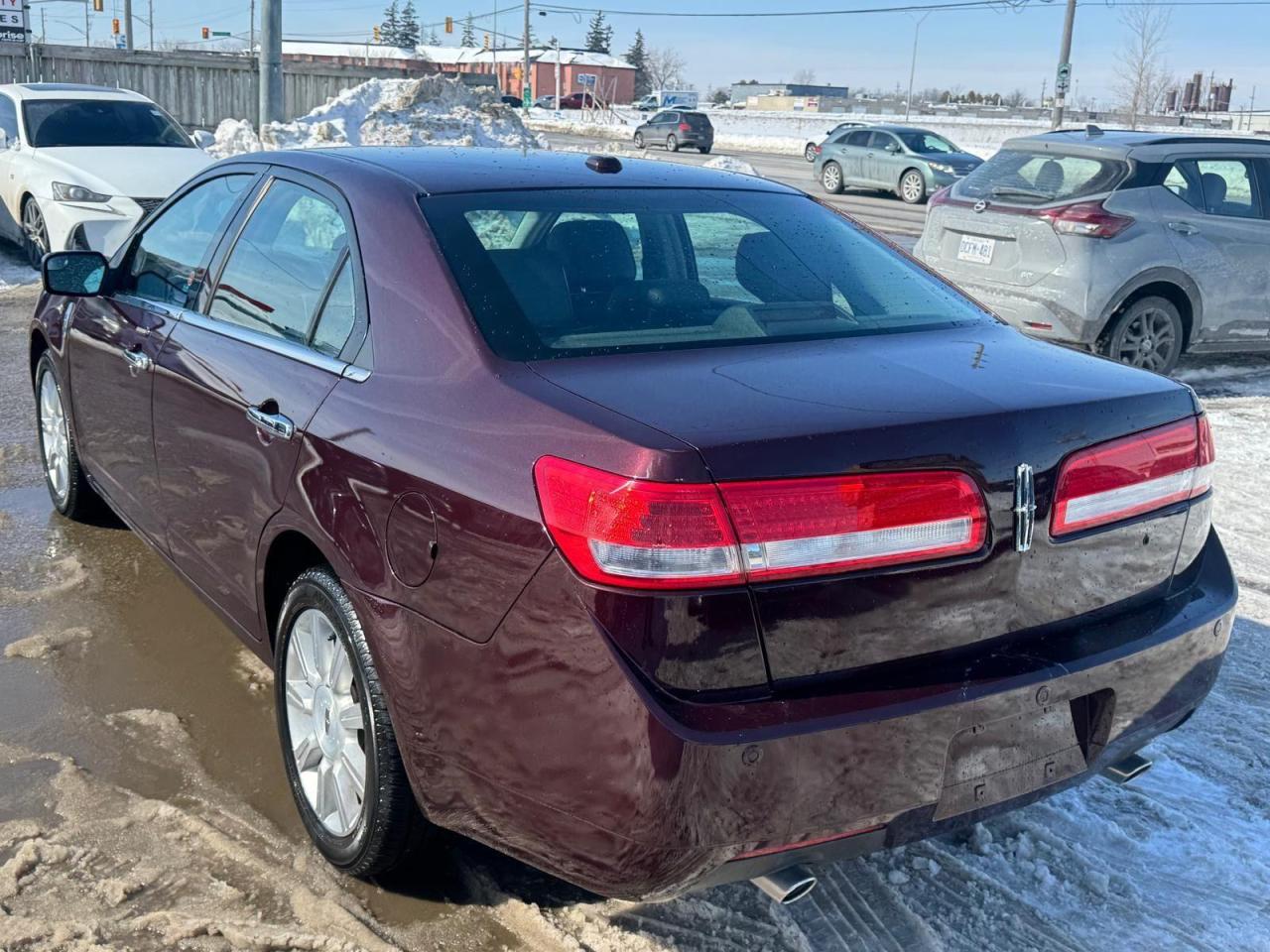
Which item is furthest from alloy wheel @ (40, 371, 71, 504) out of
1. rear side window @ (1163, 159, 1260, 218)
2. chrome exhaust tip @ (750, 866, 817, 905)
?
rear side window @ (1163, 159, 1260, 218)

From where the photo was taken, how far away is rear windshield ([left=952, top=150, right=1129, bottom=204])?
27.2 feet

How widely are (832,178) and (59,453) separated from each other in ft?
77.5

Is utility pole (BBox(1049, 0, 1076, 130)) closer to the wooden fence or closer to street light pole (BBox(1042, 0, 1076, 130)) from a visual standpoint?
street light pole (BBox(1042, 0, 1076, 130))

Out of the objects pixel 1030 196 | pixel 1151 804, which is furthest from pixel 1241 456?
pixel 1151 804

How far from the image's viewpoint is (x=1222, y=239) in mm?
8492

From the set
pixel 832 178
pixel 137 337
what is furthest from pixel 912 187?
pixel 137 337

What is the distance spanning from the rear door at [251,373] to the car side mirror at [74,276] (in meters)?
0.79

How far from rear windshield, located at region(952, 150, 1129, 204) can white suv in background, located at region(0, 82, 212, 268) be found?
6905 mm

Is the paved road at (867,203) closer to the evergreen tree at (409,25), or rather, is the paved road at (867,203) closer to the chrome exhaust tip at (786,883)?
the chrome exhaust tip at (786,883)

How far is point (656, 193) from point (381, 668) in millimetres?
1527

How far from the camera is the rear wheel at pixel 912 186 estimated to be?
2489 centimetres

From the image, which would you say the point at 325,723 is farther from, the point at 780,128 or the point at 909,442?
the point at 780,128

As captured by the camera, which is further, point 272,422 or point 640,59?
point 640,59

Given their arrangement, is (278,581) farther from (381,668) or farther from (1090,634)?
(1090,634)
